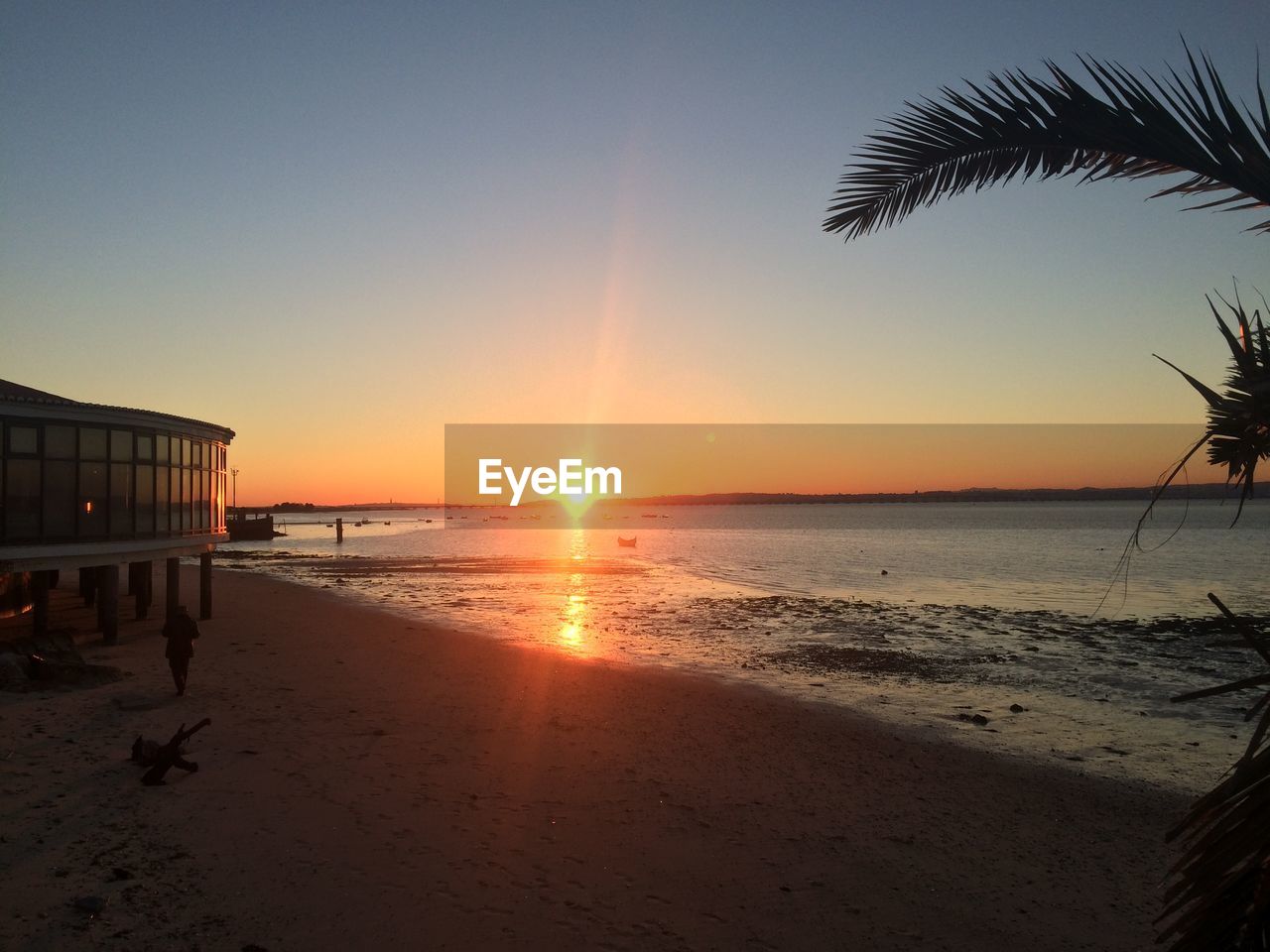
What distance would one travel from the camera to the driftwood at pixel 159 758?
937 cm

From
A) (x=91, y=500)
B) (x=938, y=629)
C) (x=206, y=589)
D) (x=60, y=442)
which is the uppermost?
(x=60, y=442)

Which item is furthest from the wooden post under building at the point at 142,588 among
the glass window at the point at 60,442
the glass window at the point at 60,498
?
the glass window at the point at 60,442

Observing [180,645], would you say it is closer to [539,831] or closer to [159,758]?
[159,758]

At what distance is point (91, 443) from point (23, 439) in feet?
4.23

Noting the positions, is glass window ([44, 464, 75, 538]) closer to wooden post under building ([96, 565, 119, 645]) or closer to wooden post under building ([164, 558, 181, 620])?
wooden post under building ([96, 565, 119, 645])

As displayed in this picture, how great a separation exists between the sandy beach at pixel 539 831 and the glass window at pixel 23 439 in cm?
549

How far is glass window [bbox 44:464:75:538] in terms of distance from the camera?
16.5 metres

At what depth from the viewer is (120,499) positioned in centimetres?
1811

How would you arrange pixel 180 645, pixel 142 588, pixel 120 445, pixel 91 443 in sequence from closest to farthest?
pixel 180 645, pixel 91 443, pixel 120 445, pixel 142 588

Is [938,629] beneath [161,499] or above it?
beneath

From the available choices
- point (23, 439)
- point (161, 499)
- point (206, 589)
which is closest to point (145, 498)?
point (161, 499)

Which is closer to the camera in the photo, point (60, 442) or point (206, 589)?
point (60, 442)

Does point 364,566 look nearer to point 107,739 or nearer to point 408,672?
point 408,672

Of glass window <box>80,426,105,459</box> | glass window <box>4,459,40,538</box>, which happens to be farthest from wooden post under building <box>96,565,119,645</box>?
glass window <box>80,426,105,459</box>
